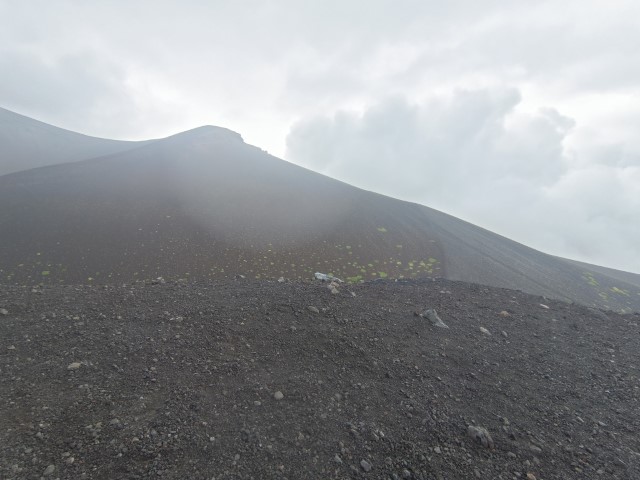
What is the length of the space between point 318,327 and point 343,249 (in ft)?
54.5

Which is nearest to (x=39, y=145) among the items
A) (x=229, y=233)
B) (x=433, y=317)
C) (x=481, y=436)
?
(x=229, y=233)

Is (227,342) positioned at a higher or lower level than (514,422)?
lower

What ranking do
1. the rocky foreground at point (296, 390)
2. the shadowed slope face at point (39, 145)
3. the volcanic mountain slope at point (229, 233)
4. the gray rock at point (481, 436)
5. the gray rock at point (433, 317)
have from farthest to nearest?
the shadowed slope face at point (39, 145) < the volcanic mountain slope at point (229, 233) < the gray rock at point (433, 317) < the gray rock at point (481, 436) < the rocky foreground at point (296, 390)

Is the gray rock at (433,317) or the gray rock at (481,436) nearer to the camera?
the gray rock at (481,436)

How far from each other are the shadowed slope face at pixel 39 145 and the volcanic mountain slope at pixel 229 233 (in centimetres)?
1426

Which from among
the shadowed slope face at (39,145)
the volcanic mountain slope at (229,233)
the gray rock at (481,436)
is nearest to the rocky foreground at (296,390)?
the gray rock at (481,436)

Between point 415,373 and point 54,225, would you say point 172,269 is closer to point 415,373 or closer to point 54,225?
point 54,225

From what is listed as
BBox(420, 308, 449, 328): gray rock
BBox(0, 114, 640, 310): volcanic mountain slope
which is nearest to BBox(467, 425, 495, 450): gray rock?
BBox(420, 308, 449, 328): gray rock

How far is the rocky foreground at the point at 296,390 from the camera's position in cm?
376

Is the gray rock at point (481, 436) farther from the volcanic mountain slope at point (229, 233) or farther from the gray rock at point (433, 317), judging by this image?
the volcanic mountain slope at point (229, 233)

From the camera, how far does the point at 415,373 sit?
18.3 ft

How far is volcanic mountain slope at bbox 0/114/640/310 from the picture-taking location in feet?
60.5

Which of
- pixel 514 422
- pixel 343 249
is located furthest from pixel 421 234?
pixel 514 422

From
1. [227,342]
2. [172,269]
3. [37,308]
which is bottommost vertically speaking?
[172,269]
